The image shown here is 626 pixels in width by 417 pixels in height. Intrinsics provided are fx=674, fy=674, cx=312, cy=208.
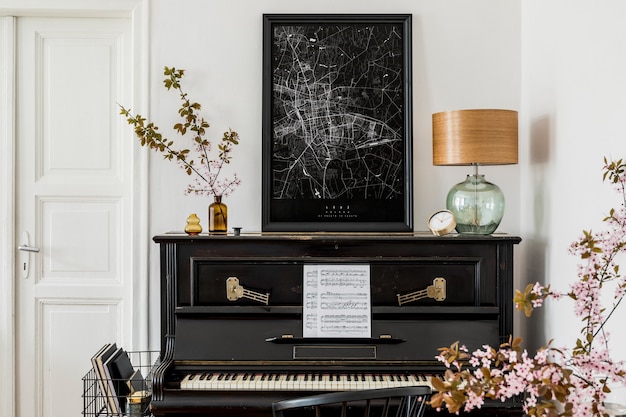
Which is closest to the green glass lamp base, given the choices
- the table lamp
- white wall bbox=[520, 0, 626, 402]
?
the table lamp

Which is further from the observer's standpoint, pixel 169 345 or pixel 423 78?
pixel 423 78

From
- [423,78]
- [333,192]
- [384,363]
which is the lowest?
[384,363]

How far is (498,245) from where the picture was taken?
2699 millimetres

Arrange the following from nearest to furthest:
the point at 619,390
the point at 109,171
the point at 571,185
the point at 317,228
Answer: the point at 619,390
the point at 571,185
the point at 317,228
the point at 109,171

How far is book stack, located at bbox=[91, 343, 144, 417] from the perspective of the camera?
8.52ft

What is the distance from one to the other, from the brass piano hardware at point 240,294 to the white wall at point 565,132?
3.86 feet

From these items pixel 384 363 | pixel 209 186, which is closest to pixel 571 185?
pixel 384 363

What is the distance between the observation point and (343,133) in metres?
3.13

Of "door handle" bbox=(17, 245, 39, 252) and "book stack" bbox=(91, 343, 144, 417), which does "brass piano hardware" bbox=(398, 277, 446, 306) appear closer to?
"book stack" bbox=(91, 343, 144, 417)

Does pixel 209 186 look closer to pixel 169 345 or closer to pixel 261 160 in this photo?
pixel 261 160

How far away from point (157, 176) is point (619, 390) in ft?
7.03

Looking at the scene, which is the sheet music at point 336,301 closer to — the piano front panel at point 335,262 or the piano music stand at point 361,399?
the piano front panel at point 335,262

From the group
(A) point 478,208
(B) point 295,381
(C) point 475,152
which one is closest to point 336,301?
(B) point 295,381

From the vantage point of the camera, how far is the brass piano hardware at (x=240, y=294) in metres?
2.68
